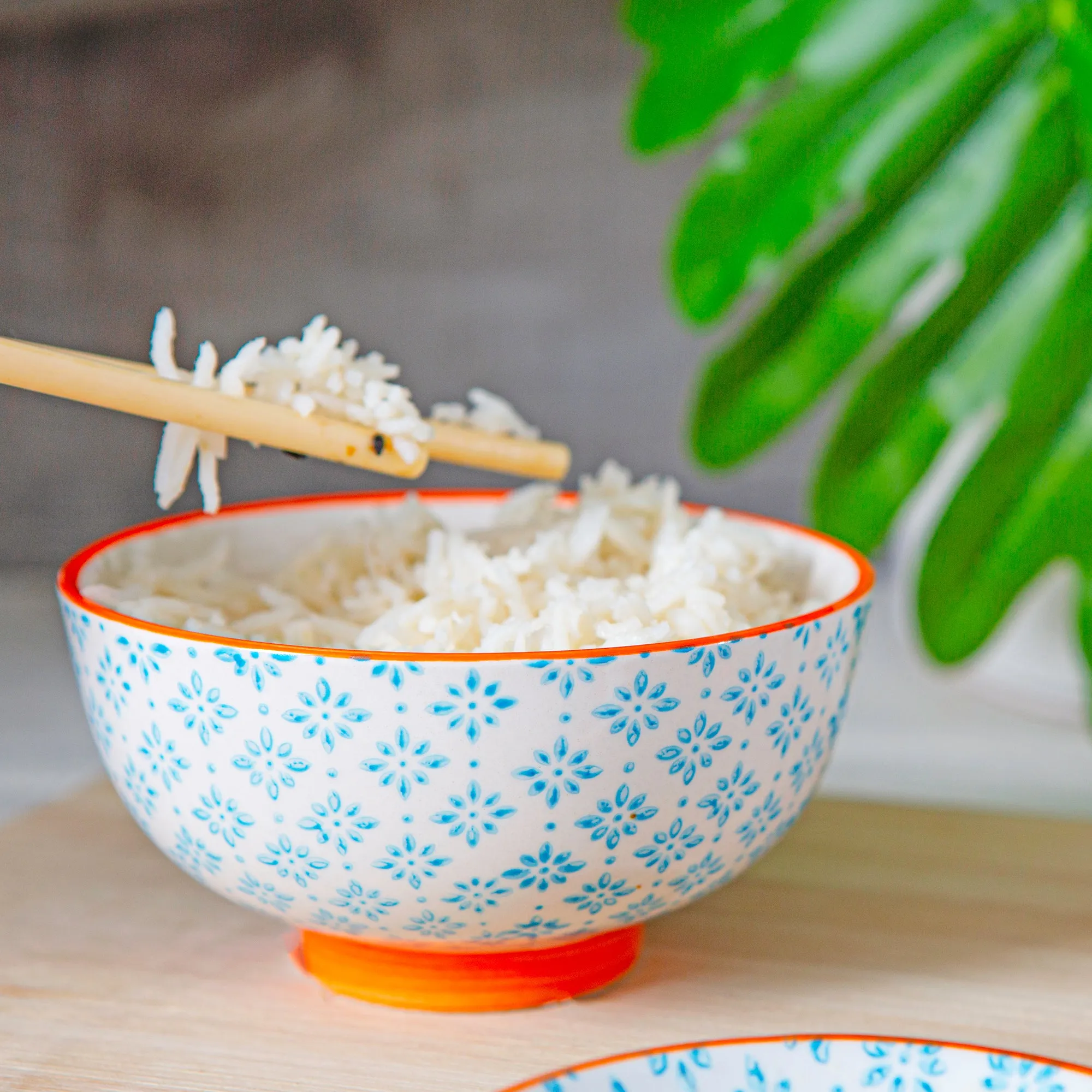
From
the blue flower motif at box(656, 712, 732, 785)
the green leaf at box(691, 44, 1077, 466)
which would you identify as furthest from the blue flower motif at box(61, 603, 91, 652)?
the green leaf at box(691, 44, 1077, 466)

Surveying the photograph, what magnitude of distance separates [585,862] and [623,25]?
62cm

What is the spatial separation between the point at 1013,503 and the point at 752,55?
333mm

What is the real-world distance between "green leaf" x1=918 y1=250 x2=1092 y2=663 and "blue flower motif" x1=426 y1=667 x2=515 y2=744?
17.0 inches

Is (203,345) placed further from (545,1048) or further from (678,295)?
(678,295)

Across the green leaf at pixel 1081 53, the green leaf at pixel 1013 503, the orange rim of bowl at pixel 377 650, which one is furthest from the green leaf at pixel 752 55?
the orange rim of bowl at pixel 377 650

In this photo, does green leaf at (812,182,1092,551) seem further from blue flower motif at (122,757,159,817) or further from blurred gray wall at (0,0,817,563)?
blurred gray wall at (0,0,817,563)

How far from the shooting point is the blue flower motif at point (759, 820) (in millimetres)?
461

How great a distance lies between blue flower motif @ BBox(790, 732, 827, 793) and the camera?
1.56ft

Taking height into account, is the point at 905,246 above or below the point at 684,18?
below

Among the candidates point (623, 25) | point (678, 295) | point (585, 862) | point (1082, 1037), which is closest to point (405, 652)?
point (585, 862)

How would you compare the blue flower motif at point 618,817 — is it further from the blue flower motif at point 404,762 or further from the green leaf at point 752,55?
the green leaf at point 752,55

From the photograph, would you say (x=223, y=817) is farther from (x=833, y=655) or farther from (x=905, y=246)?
(x=905, y=246)

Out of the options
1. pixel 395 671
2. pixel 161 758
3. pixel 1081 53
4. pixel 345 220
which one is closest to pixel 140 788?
pixel 161 758

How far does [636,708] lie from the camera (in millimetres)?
414
